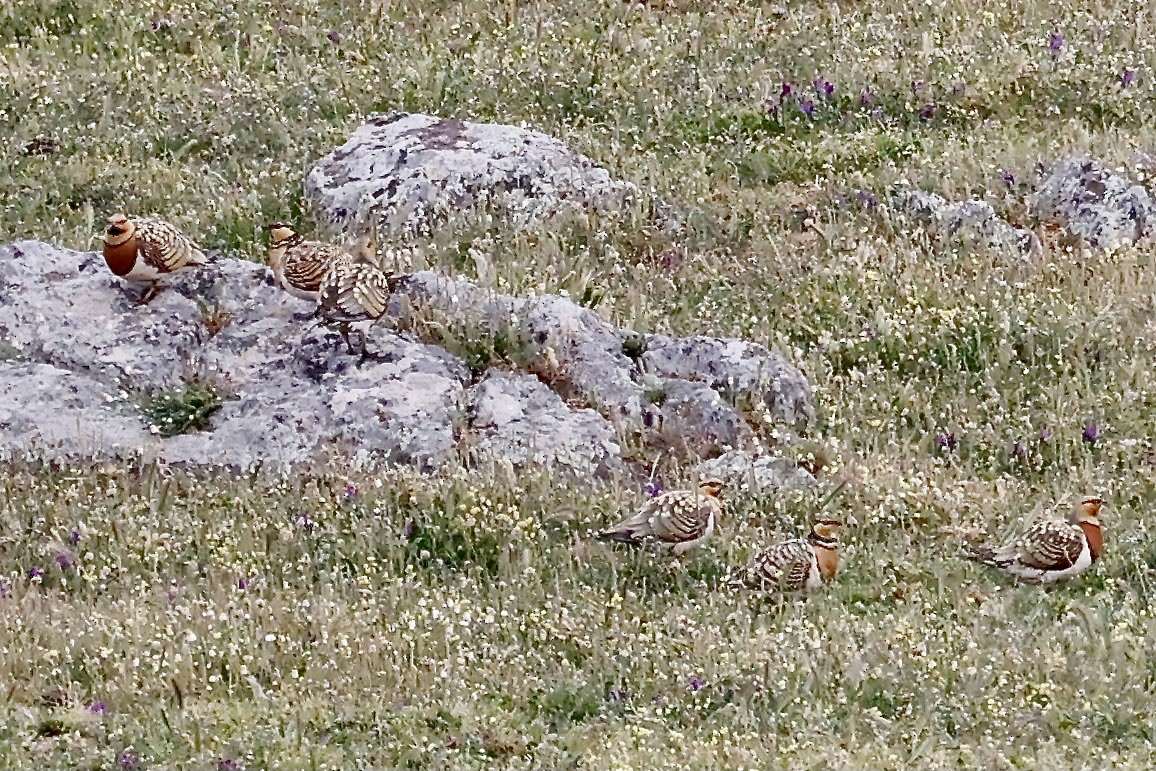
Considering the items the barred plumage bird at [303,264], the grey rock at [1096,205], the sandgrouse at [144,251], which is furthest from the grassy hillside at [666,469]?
the sandgrouse at [144,251]

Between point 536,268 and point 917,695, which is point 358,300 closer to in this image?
point 536,268

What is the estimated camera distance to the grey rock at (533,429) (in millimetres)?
11805

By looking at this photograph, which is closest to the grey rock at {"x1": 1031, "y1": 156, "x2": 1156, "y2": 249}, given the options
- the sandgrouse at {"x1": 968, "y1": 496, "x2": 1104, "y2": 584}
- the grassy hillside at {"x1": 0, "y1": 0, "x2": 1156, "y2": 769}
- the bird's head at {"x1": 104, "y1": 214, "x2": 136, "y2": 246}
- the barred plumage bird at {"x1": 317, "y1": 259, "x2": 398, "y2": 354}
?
the grassy hillside at {"x1": 0, "y1": 0, "x2": 1156, "y2": 769}

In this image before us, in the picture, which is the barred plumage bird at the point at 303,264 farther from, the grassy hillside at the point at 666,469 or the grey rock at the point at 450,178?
the grey rock at the point at 450,178

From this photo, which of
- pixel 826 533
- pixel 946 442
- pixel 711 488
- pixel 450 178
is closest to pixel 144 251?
pixel 450 178

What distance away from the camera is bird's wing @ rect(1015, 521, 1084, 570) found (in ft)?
33.4

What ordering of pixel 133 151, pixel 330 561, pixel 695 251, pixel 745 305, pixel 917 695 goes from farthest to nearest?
pixel 133 151 < pixel 695 251 < pixel 745 305 < pixel 330 561 < pixel 917 695

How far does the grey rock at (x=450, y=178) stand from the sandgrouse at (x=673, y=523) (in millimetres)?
5448

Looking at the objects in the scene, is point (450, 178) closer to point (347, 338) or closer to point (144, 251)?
point (347, 338)

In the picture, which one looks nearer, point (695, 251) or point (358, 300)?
point (358, 300)

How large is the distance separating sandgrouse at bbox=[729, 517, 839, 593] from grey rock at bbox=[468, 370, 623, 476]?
1.76 metres

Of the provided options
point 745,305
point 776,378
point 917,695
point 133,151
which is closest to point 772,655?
point 917,695

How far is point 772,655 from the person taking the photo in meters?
9.05

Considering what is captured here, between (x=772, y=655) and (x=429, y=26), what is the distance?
1274cm
